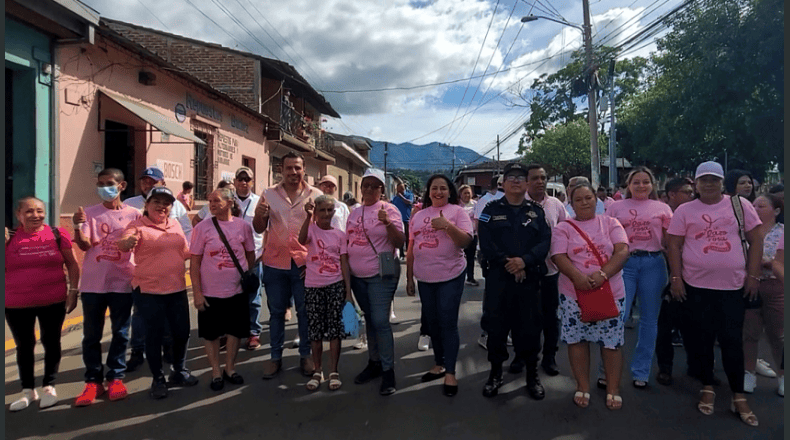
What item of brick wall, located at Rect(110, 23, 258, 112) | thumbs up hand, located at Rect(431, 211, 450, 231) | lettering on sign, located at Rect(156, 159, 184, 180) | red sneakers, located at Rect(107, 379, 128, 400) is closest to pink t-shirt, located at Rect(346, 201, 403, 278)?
thumbs up hand, located at Rect(431, 211, 450, 231)

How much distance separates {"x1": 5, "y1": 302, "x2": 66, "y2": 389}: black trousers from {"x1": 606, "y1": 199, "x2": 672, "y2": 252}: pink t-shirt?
470cm

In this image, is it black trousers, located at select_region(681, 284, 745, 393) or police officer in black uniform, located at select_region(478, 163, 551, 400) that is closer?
black trousers, located at select_region(681, 284, 745, 393)

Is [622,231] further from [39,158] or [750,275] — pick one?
[39,158]

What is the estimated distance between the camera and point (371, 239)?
4.12 metres

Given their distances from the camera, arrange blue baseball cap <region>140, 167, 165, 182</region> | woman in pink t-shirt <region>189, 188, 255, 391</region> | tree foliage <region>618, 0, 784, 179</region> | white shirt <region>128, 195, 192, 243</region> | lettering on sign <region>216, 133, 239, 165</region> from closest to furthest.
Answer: woman in pink t-shirt <region>189, 188, 255, 391</region>
blue baseball cap <region>140, 167, 165, 182</region>
white shirt <region>128, 195, 192, 243</region>
lettering on sign <region>216, 133, 239, 165</region>
tree foliage <region>618, 0, 784, 179</region>

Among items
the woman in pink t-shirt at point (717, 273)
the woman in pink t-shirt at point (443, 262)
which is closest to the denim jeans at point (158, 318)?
the woman in pink t-shirt at point (443, 262)

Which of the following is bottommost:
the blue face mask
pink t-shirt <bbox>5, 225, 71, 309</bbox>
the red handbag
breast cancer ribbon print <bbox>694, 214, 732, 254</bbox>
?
the red handbag

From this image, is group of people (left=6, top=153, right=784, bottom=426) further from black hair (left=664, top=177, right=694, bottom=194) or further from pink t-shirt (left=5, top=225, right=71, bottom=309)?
black hair (left=664, top=177, right=694, bottom=194)

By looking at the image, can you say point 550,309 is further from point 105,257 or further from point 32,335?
point 32,335

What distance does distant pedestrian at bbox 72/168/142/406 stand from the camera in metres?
3.92

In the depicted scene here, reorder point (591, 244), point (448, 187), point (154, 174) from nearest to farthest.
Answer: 1. point (591, 244)
2. point (448, 187)
3. point (154, 174)

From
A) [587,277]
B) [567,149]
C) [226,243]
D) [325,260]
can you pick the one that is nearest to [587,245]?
[587,277]

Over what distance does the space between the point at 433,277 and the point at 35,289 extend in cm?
306

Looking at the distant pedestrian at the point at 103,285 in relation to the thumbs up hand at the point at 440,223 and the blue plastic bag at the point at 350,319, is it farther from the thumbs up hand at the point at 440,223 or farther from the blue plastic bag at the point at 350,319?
the thumbs up hand at the point at 440,223
